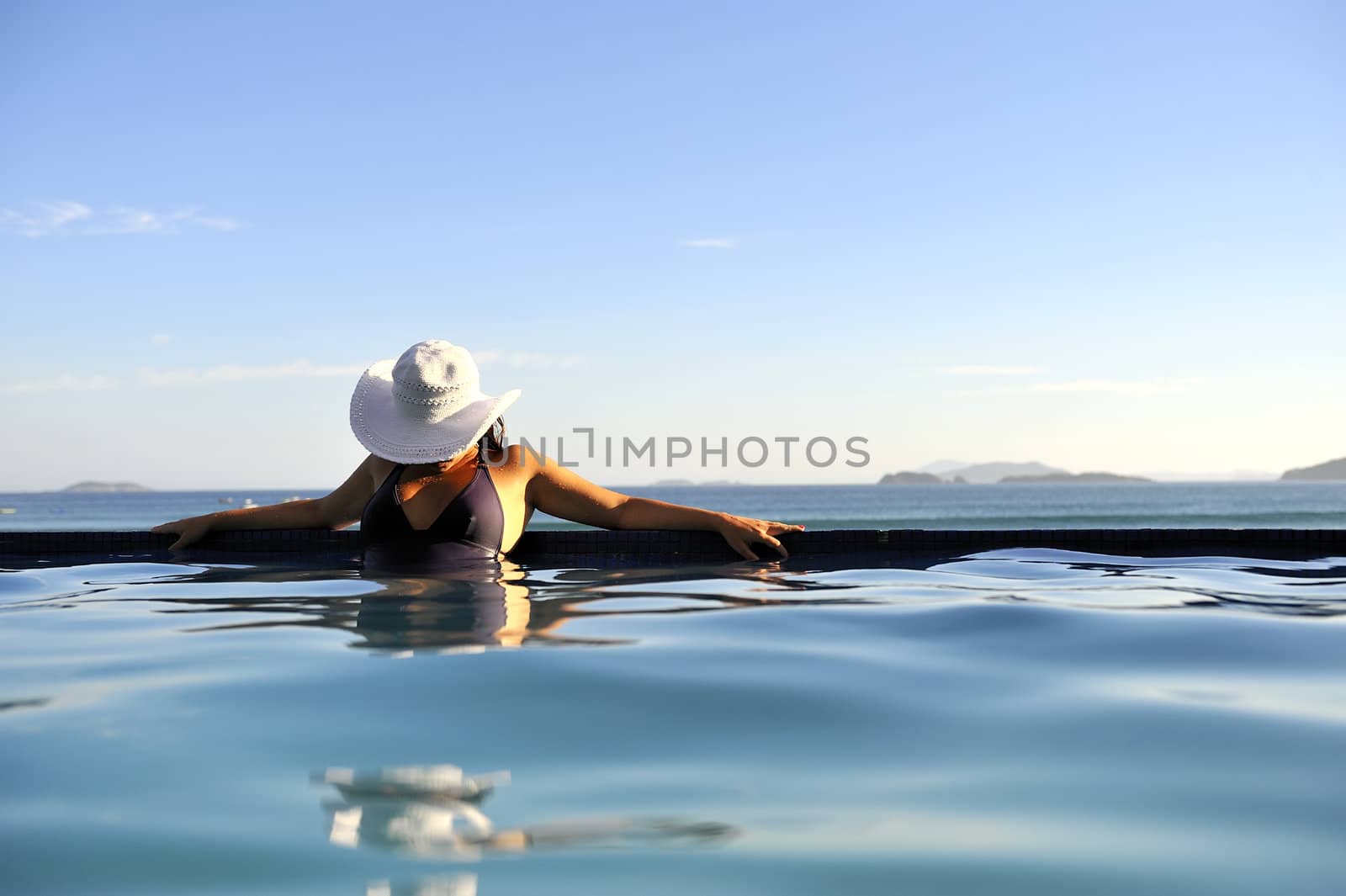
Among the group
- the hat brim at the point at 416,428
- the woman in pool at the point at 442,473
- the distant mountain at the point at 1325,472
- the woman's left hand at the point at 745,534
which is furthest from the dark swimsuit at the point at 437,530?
the distant mountain at the point at 1325,472

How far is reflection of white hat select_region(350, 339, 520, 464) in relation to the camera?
4074 mm

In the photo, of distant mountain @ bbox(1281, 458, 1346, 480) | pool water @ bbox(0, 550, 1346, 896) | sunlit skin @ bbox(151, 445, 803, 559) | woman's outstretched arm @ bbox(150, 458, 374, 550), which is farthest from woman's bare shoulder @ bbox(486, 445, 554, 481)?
distant mountain @ bbox(1281, 458, 1346, 480)

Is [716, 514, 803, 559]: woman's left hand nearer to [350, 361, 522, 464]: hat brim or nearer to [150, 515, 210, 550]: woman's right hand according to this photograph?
[350, 361, 522, 464]: hat brim

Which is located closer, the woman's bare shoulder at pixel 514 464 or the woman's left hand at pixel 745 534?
the woman's bare shoulder at pixel 514 464

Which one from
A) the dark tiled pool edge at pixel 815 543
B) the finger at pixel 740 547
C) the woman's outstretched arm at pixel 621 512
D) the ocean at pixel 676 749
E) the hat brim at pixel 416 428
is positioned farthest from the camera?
the dark tiled pool edge at pixel 815 543

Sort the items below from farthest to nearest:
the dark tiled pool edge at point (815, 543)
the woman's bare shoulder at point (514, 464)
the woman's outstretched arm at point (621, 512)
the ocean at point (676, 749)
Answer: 1. the dark tiled pool edge at point (815, 543)
2. the woman's outstretched arm at point (621, 512)
3. the woman's bare shoulder at point (514, 464)
4. the ocean at point (676, 749)

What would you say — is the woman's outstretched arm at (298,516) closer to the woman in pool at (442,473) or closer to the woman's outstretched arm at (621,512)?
the woman in pool at (442,473)

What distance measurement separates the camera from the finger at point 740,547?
4.79 metres

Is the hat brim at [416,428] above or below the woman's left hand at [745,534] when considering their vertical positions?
above

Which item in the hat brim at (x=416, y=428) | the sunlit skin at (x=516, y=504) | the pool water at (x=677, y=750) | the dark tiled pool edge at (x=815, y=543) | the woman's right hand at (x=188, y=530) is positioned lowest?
the pool water at (x=677, y=750)

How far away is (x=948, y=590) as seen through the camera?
3.76m

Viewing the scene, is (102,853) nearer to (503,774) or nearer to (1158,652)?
(503,774)

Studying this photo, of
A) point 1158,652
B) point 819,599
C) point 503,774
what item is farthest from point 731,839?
point 819,599

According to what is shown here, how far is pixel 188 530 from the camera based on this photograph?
5.34 m
